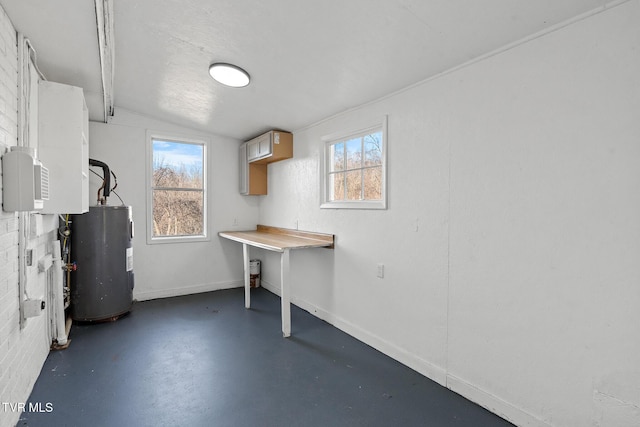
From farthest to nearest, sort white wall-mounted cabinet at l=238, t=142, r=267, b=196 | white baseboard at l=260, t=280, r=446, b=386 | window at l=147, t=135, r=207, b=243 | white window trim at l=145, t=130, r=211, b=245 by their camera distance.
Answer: white wall-mounted cabinet at l=238, t=142, r=267, b=196, window at l=147, t=135, r=207, b=243, white window trim at l=145, t=130, r=211, b=245, white baseboard at l=260, t=280, r=446, b=386

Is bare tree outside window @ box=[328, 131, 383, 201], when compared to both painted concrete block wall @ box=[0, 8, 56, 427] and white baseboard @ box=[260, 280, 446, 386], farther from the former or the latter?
painted concrete block wall @ box=[0, 8, 56, 427]

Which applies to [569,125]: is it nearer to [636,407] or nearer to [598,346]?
[598,346]

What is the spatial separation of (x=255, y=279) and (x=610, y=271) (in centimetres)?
436

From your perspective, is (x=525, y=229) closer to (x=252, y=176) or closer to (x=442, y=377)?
(x=442, y=377)

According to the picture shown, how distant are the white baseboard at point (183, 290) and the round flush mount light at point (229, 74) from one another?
119 inches

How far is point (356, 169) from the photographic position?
335 centimetres

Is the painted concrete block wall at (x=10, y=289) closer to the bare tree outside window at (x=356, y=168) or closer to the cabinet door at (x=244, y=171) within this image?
the bare tree outside window at (x=356, y=168)

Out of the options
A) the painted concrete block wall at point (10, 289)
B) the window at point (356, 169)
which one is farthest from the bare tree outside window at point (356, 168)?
the painted concrete block wall at point (10, 289)

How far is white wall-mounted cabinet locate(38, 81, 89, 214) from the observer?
2.46 metres

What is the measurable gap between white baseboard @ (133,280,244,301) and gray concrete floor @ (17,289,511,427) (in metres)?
0.87

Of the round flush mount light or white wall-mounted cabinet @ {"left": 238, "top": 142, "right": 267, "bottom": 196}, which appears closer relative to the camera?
the round flush mount light

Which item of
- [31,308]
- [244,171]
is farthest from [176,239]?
[31,308]

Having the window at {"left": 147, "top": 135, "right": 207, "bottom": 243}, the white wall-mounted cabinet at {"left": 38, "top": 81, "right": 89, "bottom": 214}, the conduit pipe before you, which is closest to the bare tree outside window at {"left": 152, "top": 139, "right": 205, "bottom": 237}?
the window at {"left": 147, "top": 135, "right": 207, "bottom": 243}

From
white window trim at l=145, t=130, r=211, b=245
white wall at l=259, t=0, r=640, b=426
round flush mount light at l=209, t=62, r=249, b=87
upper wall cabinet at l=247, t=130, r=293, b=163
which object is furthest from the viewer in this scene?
white window trim at l=145, t=130, r=211, b=245
